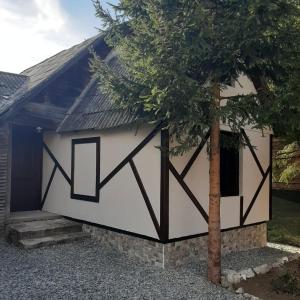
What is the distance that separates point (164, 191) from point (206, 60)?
2.54 m

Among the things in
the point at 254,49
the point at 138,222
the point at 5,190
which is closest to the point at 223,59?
the point at 254,49

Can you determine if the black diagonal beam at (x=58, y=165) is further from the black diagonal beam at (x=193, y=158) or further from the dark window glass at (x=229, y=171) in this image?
the dark window glass at (x=229, y=171)

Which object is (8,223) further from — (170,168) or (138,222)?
(170,168)

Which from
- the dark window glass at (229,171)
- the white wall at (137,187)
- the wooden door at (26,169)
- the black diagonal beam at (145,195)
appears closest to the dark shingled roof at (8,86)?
the wooden door at (26,169)

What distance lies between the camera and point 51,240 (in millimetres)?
7770

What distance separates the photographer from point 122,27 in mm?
6445

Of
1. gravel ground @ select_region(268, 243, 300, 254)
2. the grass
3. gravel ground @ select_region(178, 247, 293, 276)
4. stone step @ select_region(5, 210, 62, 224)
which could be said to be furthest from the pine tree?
the grass

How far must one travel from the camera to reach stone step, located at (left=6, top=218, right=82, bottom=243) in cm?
778

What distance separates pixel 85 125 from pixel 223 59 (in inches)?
154

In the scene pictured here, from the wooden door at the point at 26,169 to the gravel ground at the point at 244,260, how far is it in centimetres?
516

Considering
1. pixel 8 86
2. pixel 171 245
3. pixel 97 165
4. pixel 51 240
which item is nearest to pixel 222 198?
pixel 171 245

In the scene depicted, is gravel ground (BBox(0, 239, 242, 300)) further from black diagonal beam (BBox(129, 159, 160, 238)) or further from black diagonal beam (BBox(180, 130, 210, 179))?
black diagonal beam (BBox(180, 130, 210, 179))

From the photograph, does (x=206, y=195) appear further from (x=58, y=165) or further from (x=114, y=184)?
(x=58, y=165)

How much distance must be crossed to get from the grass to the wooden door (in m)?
6.98
